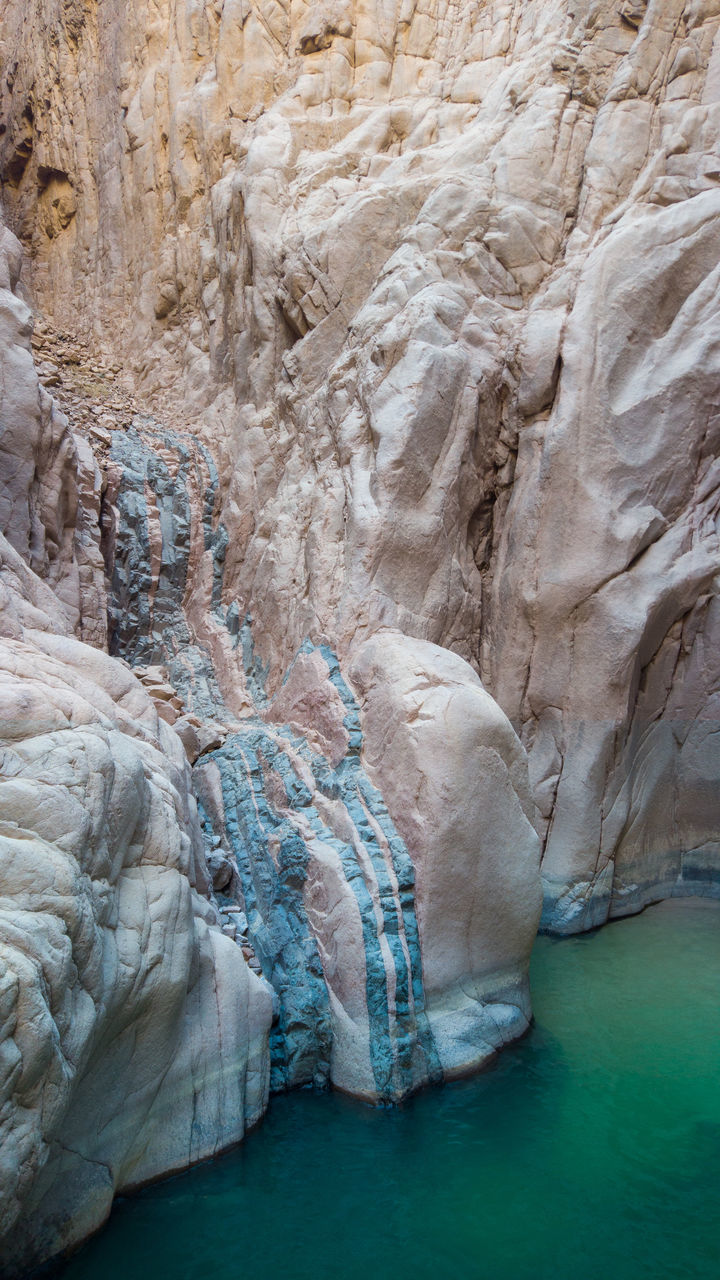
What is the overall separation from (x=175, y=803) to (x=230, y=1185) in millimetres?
2557

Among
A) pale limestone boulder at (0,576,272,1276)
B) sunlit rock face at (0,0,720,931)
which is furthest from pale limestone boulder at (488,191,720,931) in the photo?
pale limestone boulder at (0,576,272,1276)

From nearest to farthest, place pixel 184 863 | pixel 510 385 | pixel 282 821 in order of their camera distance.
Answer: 1. pixel 184 863
2. pixel 282 821
3. pixel 510 385

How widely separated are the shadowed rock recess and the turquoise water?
0.28 metres

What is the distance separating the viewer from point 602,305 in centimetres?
1026

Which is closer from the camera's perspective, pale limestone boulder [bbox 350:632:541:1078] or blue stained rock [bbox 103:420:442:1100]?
blue stained rock [bbox 103:420:442:1100]

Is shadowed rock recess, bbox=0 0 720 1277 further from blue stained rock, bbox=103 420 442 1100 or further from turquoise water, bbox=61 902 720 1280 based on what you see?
turquoise water, bbox=61 902 720 1280

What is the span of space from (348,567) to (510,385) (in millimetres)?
3145

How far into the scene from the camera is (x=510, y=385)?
10875mm

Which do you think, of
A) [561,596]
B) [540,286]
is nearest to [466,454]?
[561,596]

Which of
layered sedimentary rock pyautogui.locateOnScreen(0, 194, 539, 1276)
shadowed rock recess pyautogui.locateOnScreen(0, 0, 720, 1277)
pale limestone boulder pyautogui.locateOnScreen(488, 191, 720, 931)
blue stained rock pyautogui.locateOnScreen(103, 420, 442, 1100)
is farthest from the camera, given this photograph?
pale limestone boulder pyautogui.locateOnScreen(488, 191, 720, 931)

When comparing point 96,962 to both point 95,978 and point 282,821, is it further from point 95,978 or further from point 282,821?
point 282,821

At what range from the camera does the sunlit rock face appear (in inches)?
396

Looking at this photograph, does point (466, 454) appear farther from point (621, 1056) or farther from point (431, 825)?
point (621, 1056)

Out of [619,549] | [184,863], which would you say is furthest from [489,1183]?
[619,549]
